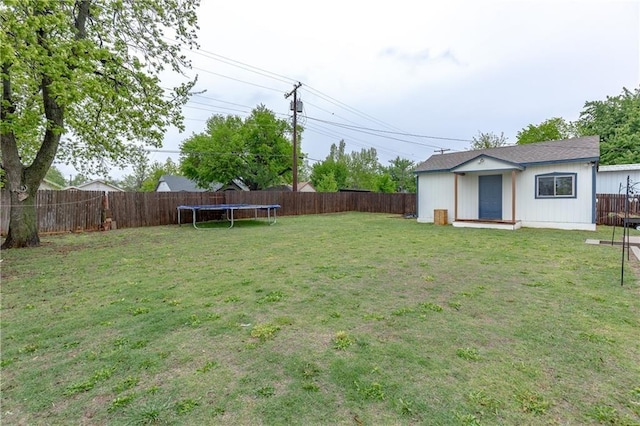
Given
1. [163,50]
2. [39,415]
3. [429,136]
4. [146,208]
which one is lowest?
[39,415]

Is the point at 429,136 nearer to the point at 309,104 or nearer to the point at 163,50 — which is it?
the point at 309,104

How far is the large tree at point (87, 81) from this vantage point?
222 inches

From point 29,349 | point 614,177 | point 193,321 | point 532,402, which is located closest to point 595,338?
point 532,402

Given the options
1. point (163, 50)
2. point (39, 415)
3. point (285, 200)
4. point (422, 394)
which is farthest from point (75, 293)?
point (285, 200)

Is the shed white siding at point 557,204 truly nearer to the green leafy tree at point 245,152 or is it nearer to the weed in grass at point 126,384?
the weed in grass at point 126,384

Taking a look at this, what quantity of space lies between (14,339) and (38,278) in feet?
8.54

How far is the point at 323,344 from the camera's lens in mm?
2607

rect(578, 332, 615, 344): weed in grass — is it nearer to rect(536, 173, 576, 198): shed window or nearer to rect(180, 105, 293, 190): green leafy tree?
rect(536, 173, 576, 198): shed window

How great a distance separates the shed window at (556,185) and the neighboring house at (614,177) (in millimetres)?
4207

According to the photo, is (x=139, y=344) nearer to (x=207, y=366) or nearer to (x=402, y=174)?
(x=207, y=366)

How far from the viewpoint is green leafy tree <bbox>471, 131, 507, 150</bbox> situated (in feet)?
92.4

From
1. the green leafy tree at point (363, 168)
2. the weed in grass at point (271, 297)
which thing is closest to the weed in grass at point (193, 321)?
the weed in grass at point (271, 297)

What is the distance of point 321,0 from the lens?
35.3 feet

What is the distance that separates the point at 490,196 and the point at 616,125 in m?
15.6
